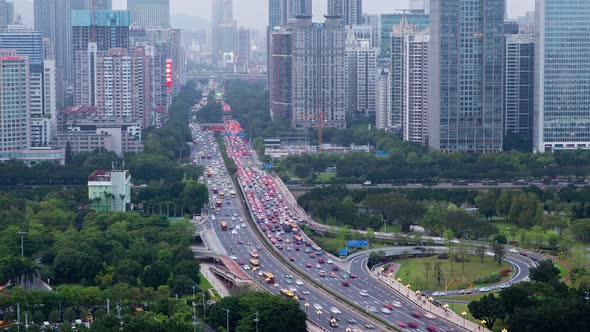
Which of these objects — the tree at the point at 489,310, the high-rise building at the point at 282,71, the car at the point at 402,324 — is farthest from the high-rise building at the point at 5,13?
the tree at the point at 489,310

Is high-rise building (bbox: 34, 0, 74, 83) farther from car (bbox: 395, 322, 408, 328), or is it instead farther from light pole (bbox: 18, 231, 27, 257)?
car (bbox: 395, 322, 408, 328)

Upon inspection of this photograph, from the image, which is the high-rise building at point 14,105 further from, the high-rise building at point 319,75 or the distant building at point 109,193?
the high-rise building at point 319,75

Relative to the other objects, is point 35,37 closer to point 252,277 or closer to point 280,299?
point 252,277

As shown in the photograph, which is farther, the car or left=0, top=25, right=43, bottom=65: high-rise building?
left=0, top=25, right=43, bottom=65: high-rise building

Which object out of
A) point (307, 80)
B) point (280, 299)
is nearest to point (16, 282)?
point (280, 299)

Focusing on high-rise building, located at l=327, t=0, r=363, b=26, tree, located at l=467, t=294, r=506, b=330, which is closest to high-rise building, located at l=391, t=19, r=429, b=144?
high-rise building, located at l=327, t=0, r=363, b=26
